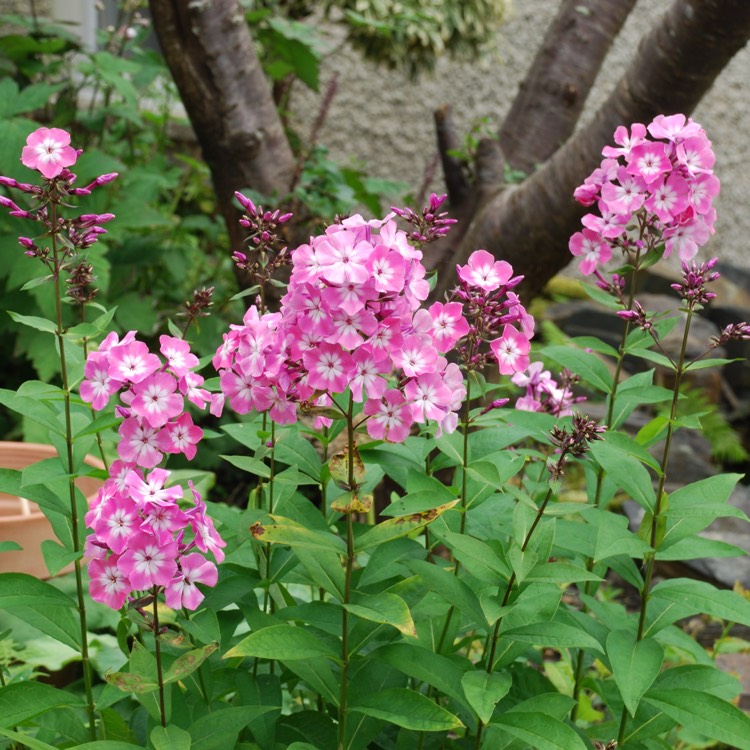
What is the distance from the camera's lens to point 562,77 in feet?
11.0

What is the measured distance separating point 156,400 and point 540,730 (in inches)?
23.4

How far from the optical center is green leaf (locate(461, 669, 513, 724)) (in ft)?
3.48

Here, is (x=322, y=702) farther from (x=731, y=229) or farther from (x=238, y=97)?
(x=731, y=229)

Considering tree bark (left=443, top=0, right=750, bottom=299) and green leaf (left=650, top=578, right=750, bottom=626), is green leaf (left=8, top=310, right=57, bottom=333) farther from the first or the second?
tree bark (left=443, top=0, right=750, bottom=299)

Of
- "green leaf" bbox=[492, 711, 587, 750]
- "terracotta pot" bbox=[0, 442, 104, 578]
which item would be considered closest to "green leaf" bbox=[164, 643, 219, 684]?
"green leaf" bbox=[492, 711, 587, 750]

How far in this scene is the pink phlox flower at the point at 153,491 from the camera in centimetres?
100

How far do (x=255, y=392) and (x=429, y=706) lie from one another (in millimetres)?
416

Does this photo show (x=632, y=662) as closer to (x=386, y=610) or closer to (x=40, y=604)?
(x=386, y=610)

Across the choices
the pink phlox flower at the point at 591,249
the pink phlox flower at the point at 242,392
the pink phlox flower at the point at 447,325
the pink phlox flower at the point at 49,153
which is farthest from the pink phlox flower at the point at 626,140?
the pink phlox flower at the point at 49,153

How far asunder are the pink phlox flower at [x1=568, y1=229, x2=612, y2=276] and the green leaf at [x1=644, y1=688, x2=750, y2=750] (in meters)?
0.60

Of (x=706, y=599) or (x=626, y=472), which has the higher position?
(x=626, y=472)

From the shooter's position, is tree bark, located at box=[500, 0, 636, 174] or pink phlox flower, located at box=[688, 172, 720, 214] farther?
tree bark, located at box=[500, 0, 636, 174]

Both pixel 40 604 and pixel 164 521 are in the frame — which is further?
pixel 40 604

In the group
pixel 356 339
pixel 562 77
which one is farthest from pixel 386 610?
pixel 562 77
